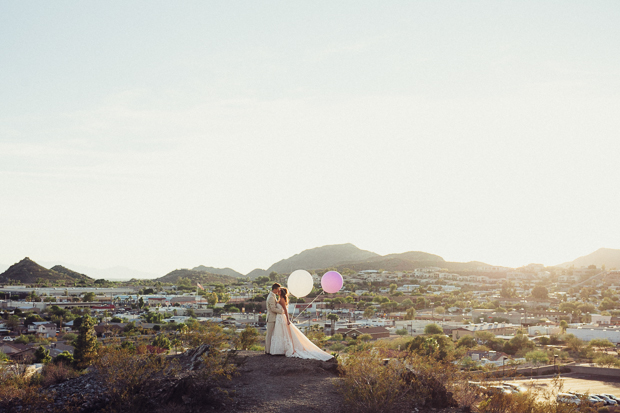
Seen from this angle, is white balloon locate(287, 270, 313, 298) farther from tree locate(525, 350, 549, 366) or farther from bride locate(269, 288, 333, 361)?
tree locate(525, 350, 549, 366)

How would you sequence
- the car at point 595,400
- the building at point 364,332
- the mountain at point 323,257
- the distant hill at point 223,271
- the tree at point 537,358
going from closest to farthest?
the car at point 595,400 → the tree at point 537,358 → the building at point 364,332 → the mountain at point 323,257 → the distant hill at point 223,271

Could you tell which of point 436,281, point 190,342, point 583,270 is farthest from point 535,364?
point 583,270

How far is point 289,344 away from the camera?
29.2 ft

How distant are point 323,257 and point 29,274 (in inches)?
3919

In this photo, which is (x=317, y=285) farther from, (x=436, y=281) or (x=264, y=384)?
(x=264, y=384)

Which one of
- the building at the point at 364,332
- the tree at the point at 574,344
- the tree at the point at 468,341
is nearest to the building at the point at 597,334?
the tree at the point at 574,344

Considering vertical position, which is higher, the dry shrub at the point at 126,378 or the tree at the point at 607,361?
the dry shrub at the point at 126,378

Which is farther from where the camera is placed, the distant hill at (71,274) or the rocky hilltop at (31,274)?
the distant hill at (71,274)

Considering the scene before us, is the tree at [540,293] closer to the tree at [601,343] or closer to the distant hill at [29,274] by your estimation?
the tree at [601,343]

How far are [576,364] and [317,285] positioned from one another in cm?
5790

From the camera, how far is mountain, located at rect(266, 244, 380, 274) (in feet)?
564

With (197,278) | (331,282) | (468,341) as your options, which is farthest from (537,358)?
(197,278)

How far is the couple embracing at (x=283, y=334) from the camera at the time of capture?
8.77 metres

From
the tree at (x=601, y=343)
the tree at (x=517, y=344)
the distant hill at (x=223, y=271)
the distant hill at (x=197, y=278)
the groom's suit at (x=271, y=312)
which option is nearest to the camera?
the groom's suit at (x=271, y=312)
